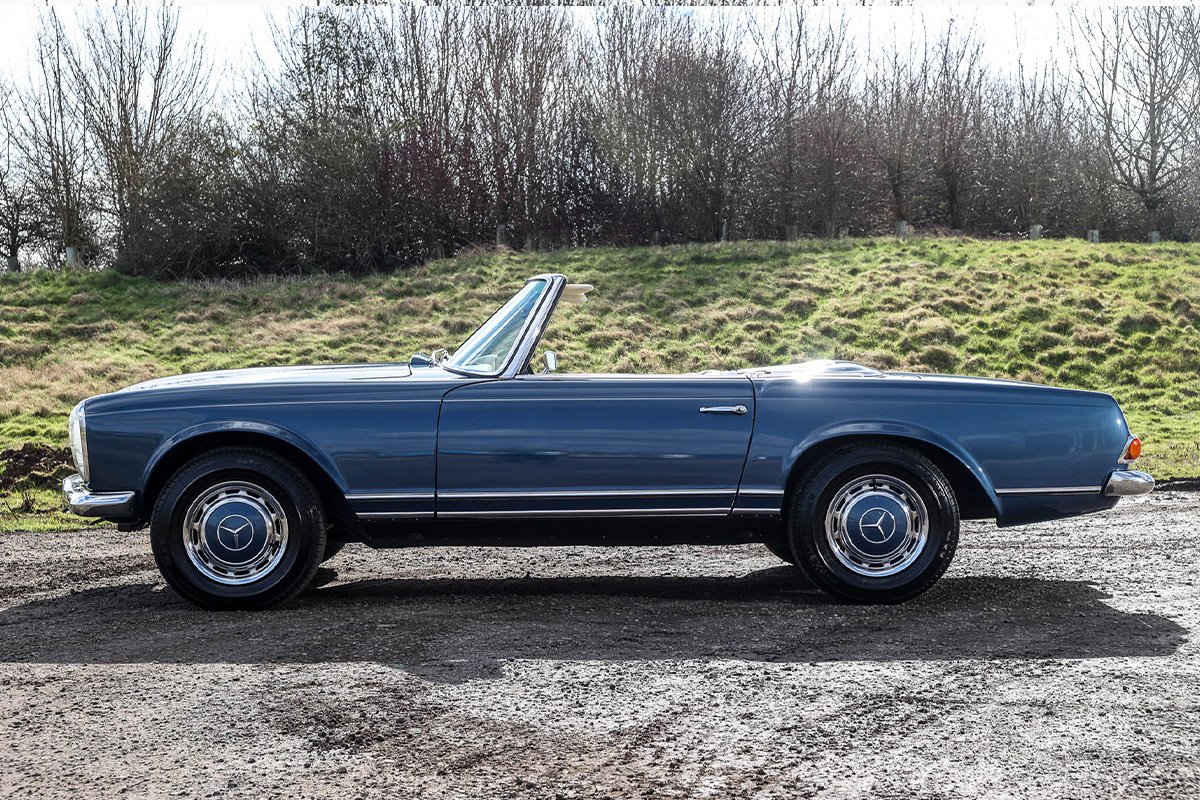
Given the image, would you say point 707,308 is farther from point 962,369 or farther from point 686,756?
point 686,756

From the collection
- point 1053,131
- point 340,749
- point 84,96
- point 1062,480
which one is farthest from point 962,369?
point 84,96

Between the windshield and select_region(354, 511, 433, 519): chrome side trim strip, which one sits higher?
the windshield

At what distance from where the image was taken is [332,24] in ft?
111

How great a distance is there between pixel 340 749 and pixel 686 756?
1.06 meters

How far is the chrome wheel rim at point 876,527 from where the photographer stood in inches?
225

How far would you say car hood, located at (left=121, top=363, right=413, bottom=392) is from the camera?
5.88 meters

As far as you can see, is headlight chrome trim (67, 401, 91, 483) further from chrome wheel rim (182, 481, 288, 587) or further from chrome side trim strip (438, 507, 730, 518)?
chrome side trim strip (438, 507, 730, 518)

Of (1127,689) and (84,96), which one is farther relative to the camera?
(84,96)

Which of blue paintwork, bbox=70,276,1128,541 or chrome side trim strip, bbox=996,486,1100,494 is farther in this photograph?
chrome side trim strip, bbox=996,486,1100,494

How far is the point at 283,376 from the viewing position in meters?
6.07

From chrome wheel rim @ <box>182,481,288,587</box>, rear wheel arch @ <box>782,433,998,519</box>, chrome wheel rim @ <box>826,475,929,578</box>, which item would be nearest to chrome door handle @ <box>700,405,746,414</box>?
rear wheel arch @ <box>782,433,998,519</box>

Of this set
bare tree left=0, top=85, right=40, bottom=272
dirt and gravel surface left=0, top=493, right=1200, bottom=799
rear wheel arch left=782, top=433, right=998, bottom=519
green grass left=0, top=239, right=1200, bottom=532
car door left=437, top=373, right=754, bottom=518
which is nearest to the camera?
dirt and gravel surface left=0, top=493, right=1200, bottom=799

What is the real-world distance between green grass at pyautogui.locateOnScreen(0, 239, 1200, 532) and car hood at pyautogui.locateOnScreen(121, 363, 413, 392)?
10.3 m

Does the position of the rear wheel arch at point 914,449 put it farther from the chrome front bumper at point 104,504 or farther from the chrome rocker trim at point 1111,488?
the chrome front bumper at point 104,504
